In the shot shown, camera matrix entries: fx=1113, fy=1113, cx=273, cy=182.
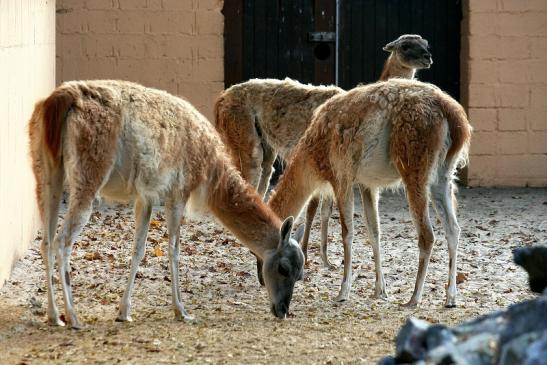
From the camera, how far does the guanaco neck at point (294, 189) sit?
26.6 ft

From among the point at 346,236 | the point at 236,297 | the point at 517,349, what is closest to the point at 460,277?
the point at 346,236

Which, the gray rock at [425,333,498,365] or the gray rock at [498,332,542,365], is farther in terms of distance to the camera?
the gray rock at [425,333,498,365]

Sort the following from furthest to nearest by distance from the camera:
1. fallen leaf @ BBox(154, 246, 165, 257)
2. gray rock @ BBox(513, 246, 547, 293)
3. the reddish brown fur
Answer: 1. fallen leaf @ BBox(154, 246, 165, 257)
2. the reddish brown fur
3. gray rock @ BBox(513, 246, 547, 293)

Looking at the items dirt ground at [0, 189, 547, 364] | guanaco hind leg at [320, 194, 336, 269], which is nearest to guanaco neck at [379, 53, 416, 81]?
dirt ground at [0, 189, 547, 364]

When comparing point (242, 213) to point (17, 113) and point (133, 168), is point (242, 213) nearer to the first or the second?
point (133, 168)

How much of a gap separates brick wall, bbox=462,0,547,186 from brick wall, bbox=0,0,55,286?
5.40 meters

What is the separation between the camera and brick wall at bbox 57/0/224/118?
1290 cm

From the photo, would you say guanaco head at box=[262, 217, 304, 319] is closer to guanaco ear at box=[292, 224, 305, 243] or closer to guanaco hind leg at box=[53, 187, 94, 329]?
guanaco ear at box=[292, 224, 305, 243]

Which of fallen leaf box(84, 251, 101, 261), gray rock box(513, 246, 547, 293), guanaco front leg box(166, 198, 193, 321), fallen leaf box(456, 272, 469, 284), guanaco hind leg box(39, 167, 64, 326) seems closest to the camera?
gray rock box(513, 246, 547, 293)

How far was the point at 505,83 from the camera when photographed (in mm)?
13375

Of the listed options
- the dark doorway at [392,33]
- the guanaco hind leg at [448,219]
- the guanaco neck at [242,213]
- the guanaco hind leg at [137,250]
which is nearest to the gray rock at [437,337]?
the guanaco hind leg at [137,250]

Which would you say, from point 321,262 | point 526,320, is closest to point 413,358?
point 526,320

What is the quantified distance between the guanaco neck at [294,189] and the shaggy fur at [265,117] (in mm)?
1899

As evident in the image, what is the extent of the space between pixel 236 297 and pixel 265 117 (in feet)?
9.31
